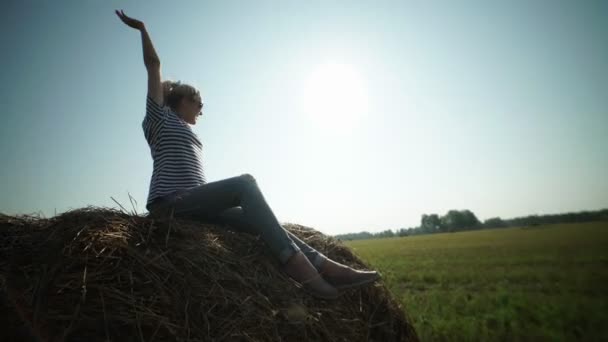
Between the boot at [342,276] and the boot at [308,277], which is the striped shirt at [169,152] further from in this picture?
the boot at [342,276]

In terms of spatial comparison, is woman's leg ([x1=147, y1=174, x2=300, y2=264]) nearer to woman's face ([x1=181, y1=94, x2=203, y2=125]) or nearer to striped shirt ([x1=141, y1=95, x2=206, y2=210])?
striped shirt ([x1=141, y1=95, x2=206, y2=210])

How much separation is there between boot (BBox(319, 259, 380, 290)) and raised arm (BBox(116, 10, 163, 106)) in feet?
6.36

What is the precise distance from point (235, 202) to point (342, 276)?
101cm

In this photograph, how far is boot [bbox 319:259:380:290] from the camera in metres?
2.12

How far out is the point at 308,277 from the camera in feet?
6.70

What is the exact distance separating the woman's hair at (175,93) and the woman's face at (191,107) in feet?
0.12

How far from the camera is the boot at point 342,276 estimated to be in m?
2.12

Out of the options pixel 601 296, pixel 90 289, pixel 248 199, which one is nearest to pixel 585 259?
pixel 601 296

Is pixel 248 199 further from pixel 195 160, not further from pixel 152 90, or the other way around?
pixel 152 90

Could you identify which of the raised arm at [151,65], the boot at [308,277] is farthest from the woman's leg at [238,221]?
the raised arm at [151,65]

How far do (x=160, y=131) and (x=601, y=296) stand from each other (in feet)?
27.7

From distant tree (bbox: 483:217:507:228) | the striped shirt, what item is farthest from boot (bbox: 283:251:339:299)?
distant tree (bbox: 483:217:507:228)

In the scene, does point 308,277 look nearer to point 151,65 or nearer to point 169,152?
point 169,152

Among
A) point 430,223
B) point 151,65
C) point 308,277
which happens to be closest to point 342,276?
point 308,277
